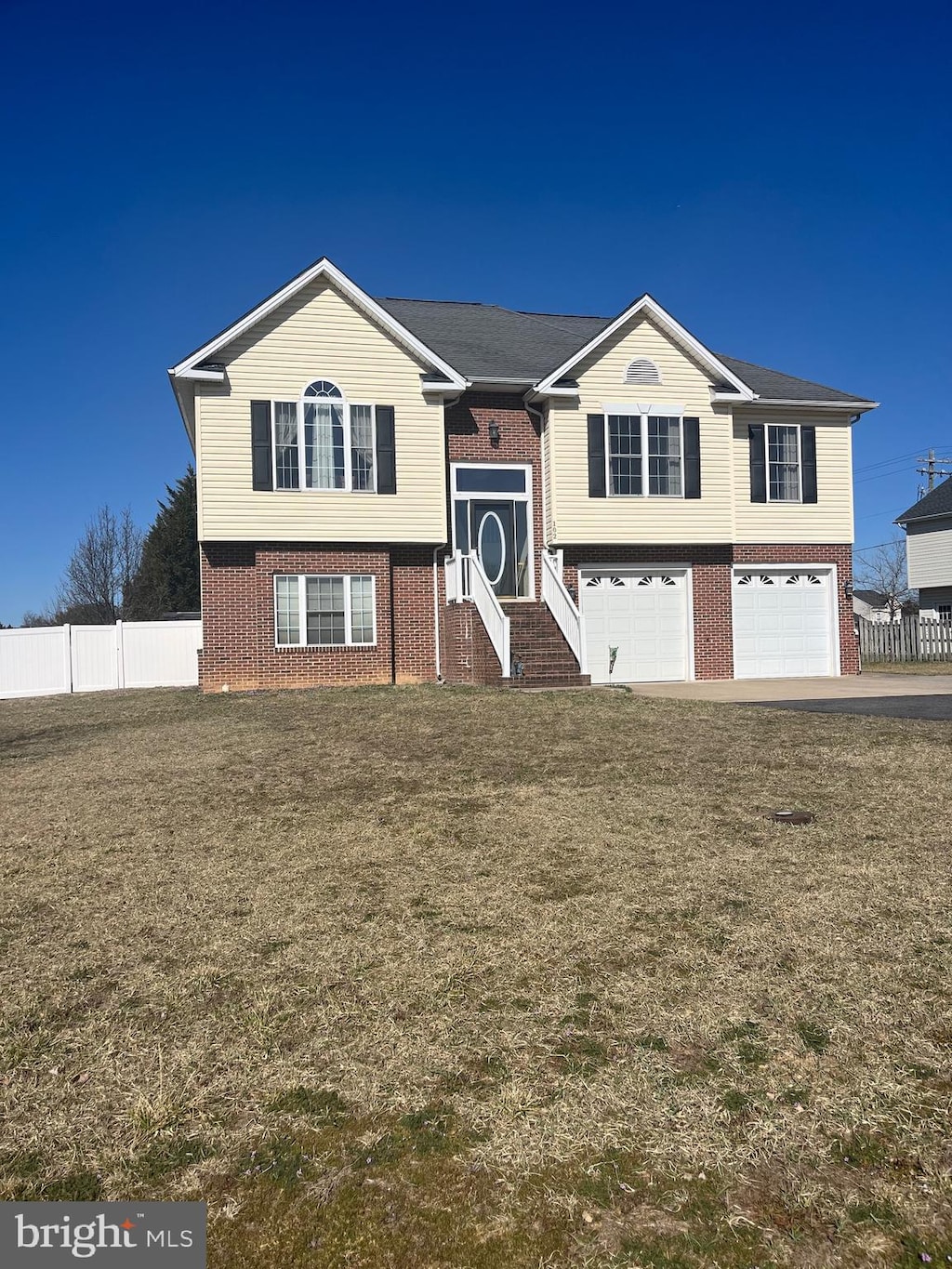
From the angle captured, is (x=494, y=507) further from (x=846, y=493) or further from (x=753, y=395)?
(x=846, y=493)

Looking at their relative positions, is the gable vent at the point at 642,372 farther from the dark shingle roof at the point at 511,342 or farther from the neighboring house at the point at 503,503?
the dark shingle roof at the point at 511,342

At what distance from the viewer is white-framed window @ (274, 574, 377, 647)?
695 inches

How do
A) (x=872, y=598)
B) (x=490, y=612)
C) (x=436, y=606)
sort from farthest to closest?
(x=872, y=598), (x=436, y=606), (x=490, y=612)

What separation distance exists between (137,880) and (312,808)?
72.1 inches

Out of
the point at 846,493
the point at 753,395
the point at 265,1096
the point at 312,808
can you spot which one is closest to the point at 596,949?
the point at 265,1096

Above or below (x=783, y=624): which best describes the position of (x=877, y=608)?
above

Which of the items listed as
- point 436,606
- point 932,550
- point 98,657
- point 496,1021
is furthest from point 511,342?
point 932,550

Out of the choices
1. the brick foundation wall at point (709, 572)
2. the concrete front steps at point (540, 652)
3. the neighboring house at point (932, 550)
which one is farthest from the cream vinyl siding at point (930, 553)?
the concrete front steps at point (540, 652)

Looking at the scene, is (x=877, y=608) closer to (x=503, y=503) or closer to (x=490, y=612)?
(x=503, y=503)

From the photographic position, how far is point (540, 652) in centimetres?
1602

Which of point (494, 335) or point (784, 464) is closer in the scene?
point (784, 464)

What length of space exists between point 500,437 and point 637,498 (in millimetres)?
3248

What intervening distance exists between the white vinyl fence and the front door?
8.75 meters

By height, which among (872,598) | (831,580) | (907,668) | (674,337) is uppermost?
(674,337)
